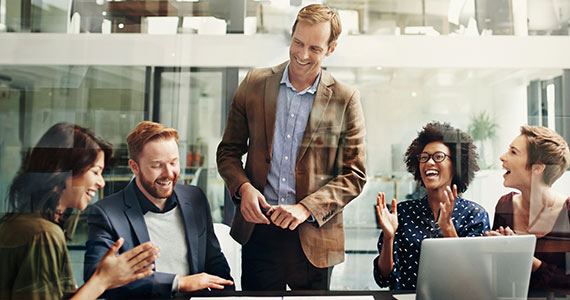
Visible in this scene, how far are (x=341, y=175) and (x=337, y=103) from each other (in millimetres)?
404

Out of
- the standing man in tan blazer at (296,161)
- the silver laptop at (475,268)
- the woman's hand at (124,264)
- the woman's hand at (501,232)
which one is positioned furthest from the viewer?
the woman's hand at (501,232)

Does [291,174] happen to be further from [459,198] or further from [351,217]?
[459,198]

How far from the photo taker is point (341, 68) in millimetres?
2637

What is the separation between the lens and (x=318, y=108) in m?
2.62

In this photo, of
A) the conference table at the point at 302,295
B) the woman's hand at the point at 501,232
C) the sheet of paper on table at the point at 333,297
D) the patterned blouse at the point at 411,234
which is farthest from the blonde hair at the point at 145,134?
the woman's hand at the point at 501,232

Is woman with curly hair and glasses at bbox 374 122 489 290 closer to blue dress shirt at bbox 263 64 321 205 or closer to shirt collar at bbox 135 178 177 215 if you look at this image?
blue dress shirt at bbox 263 64 321 205

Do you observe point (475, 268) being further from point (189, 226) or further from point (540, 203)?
point (189, 226)

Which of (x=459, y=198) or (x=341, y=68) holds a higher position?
(x=341, y=68)

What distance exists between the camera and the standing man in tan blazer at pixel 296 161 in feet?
8.50

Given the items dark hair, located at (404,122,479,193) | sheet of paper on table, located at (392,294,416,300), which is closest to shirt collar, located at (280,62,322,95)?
dark hair, located at (404,122,479,193)

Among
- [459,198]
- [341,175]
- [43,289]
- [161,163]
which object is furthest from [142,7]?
[459,198]

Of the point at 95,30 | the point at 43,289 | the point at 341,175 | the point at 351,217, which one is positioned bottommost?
the point at 43,289

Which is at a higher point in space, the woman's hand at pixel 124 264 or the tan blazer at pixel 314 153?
the tan blazer at pixel 314 153

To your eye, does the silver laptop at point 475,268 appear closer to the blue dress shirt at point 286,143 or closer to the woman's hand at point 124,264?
the blue dress shirt at point 286,143
